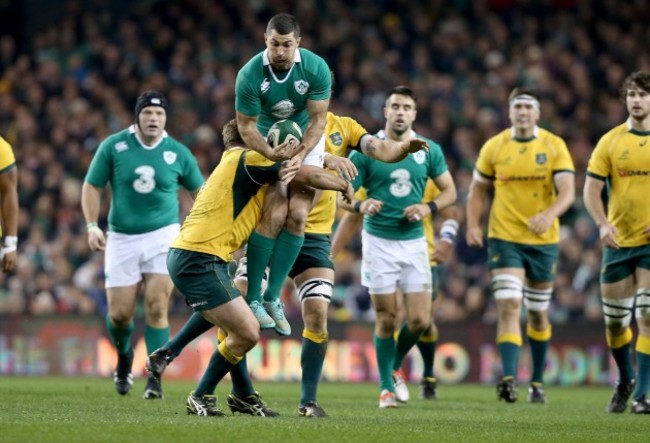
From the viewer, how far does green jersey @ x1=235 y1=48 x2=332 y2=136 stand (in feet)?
29.7

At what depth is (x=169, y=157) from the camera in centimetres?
1234

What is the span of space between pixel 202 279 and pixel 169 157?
12.8 feet

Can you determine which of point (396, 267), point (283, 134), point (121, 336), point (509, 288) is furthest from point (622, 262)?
point (121, 336)

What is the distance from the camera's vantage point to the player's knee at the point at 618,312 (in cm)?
1149

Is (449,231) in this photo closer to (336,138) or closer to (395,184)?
(395,184)

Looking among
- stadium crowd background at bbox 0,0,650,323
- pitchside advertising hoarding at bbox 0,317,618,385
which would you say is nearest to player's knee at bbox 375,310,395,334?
pitchside advertising hoarding at bbox 0,317,618,385

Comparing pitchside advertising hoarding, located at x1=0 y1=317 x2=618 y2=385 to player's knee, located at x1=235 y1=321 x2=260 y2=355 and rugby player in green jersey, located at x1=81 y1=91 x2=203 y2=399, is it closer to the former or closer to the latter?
rugby player in green jersey, located at x1=81 y1=91 x2=203 y2=399

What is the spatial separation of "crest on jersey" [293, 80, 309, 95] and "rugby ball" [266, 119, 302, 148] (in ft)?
0.80

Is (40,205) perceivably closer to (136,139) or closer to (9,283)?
(9,283)

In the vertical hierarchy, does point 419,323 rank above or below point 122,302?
below

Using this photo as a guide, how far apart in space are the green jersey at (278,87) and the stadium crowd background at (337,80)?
29.4ft

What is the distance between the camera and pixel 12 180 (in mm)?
10688

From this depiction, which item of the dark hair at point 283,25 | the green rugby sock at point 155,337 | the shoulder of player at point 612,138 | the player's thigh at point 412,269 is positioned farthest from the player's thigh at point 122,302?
the shoulder of player at point 612,138

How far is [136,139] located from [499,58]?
11132 mm
